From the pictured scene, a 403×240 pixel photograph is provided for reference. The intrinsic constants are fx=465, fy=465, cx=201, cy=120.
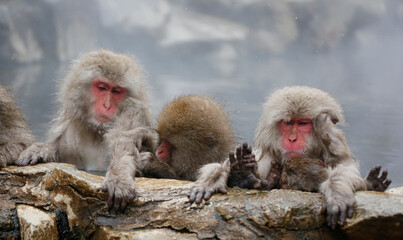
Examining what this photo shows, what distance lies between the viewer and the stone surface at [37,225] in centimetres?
355

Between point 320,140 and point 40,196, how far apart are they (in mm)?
2377

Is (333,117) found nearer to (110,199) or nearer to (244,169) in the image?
(244,169)

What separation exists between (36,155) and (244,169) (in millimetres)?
2115

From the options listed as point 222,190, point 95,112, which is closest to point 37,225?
point 222,190

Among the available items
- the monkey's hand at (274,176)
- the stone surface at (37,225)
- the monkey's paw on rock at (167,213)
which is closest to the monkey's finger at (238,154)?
the monkey's paw on rock at (167,213)

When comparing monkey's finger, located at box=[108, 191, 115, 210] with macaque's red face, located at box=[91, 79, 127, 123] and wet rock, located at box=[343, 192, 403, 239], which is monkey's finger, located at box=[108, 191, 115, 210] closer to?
macaque's red face, located at box=[91, 79, 127, 123]

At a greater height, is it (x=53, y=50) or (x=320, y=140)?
(x=53, y=50)

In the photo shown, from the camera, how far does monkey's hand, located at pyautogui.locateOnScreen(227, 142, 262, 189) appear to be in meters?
3.68

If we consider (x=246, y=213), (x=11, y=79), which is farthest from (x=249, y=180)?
(x=11, y=79)

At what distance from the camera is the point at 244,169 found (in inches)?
146

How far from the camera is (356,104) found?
654cm

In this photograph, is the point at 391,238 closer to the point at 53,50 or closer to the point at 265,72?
the point at 265,72

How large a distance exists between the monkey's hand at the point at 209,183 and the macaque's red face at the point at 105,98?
1.53m

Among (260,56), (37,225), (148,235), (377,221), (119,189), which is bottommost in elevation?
(37,225)
